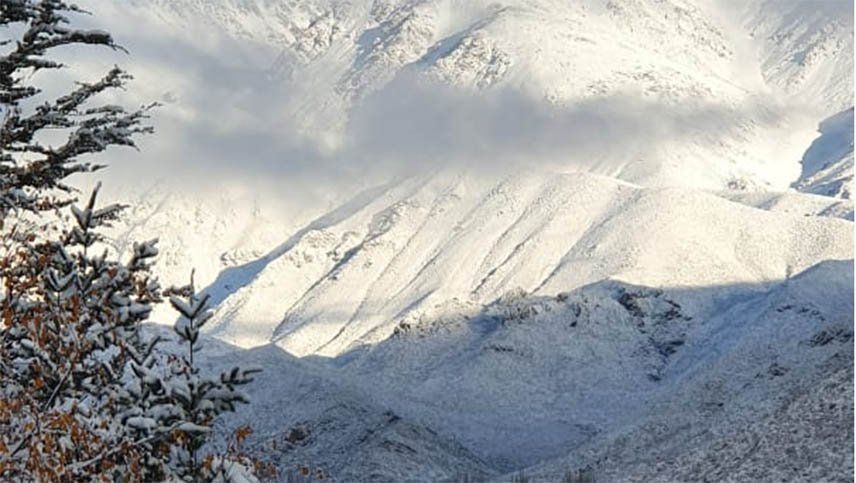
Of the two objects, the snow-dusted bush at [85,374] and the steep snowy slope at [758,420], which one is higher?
the steep snowy slope at [758,420]

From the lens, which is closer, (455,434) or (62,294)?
(62,294)

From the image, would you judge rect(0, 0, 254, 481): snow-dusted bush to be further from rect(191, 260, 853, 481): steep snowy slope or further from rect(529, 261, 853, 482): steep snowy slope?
rect(529, 261, 853, 482): steep snowy slope

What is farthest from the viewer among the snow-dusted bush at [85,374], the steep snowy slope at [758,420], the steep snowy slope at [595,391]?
the steep snowy slope at [595,391]

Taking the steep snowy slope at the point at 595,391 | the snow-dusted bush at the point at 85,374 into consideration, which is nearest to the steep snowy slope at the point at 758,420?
the steep snowy slope at the point at 595,391

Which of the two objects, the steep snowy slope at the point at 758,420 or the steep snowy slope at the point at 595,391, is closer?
the steep snowy slope at the point at 758,420

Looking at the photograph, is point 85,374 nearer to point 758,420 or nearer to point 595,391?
point 758,420

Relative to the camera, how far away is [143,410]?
33.4 feet

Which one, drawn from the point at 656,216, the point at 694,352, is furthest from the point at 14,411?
the point at 656,216

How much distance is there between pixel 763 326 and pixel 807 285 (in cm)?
1471

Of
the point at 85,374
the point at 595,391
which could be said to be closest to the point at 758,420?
the point at 85,374

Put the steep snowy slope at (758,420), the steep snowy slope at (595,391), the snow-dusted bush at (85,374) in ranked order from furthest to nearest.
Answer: the steep snowy slope at (595,391), the steep snowy slope at (758,420), the snow-dusted bush at (85,374)

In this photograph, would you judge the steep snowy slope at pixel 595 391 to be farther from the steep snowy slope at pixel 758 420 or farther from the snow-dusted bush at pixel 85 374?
the snow-dusted bush at pixel 85 374

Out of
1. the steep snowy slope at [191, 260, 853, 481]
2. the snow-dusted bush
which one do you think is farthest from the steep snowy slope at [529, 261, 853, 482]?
the snow-dusted bush

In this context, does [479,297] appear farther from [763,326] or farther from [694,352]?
[763,326]
